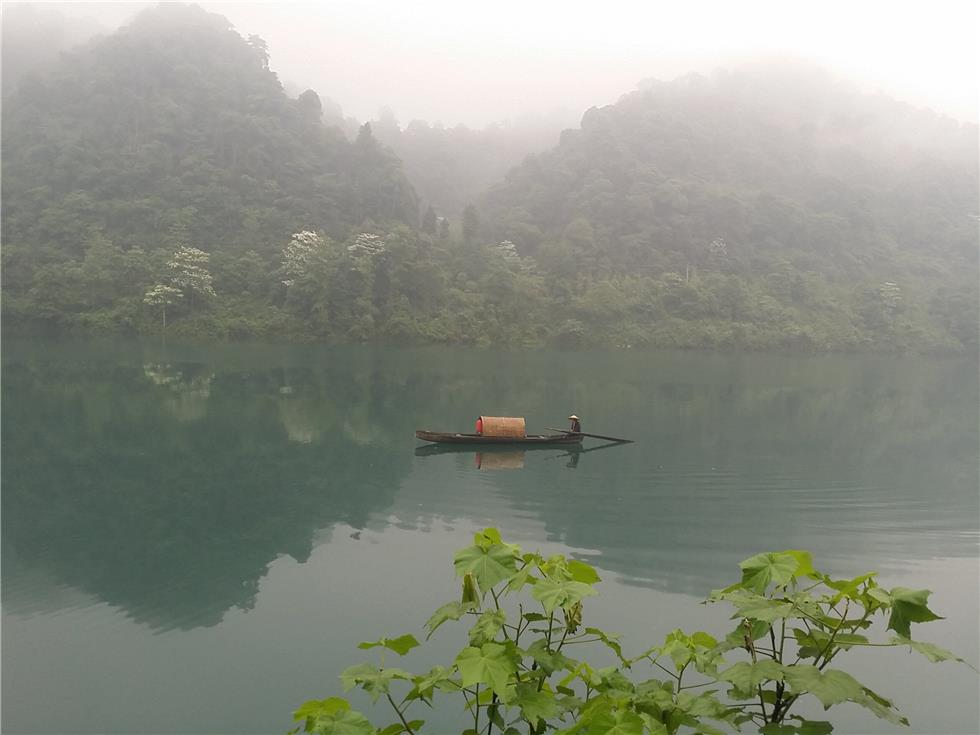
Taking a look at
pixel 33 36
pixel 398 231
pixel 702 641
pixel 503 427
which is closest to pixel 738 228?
pixel 398 231

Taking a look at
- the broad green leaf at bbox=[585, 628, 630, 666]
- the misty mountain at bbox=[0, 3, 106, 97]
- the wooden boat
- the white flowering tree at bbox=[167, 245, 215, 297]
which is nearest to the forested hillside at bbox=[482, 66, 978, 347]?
the white flowering tree at bbox=[167, 245, 215, 297]

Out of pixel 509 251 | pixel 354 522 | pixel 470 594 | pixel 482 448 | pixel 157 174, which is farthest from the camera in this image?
pixel 509 251

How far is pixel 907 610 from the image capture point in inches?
66.5

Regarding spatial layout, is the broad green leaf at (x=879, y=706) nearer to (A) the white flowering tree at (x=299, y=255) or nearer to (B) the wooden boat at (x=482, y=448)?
(B) the wooden boat at (x=482, y=448)

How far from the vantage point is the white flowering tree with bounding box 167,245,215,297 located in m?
41.8

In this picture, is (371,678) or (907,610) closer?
(907,610)

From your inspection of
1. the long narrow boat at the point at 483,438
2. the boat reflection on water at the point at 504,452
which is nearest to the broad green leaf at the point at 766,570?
the boat reflection on water at the point at 504,452

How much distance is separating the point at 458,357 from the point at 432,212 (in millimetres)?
22205

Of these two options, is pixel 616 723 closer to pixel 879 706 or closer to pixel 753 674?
pixel 753 674

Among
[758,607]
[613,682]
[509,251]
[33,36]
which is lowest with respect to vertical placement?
[613,682]

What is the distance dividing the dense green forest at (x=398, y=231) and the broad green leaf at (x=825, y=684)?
42271 mm

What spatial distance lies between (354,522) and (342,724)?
8.54 meters

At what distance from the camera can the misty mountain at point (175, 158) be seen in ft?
154

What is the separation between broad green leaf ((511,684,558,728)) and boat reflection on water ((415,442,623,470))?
11.9 metres
